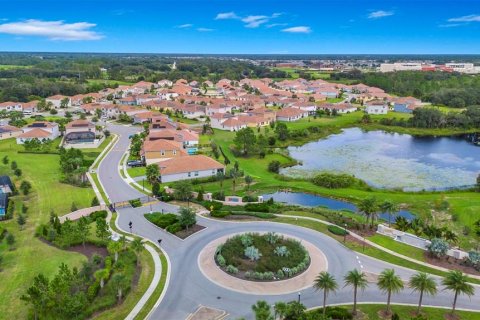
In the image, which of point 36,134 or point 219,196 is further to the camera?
point 36,134

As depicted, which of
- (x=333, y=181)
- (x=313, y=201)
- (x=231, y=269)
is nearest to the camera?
(x=231, y=269)

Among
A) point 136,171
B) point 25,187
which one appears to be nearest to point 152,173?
point 136,171

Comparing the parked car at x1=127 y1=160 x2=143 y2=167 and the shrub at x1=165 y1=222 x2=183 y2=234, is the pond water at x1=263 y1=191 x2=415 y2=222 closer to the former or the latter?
the shrub at x1=165 y1=222 x2=183 y2=234

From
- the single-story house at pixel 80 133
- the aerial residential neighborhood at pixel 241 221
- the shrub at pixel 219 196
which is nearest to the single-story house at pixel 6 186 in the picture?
the aerial residential neighborhood at pixel 241 221

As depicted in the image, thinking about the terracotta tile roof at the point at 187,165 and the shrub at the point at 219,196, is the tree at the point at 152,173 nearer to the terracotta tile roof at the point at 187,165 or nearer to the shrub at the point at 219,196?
the terracotta tile roof at the point at 187,165

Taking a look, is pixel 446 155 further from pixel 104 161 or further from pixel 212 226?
pixel 104 161

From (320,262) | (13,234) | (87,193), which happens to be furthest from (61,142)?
(320,262)

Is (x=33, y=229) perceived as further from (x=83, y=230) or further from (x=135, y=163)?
(x=135, y=163)
